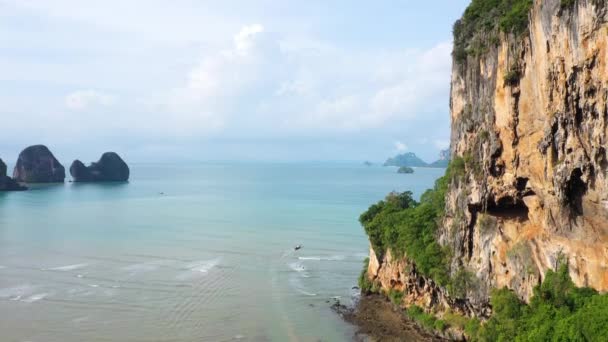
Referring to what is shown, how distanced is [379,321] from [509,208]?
12.4 metres

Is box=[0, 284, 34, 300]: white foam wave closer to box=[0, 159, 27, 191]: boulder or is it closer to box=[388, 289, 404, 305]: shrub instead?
box=[388, 289, 404, 305]: shrub

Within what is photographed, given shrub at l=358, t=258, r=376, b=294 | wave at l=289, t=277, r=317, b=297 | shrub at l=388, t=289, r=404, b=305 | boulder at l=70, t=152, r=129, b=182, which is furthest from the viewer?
boulder at l=70, t=152, r=129, b=182

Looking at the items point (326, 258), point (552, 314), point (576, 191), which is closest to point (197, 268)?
point (326, 258)

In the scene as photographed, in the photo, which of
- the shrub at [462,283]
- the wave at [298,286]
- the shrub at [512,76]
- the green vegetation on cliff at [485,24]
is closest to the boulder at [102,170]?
the wave at [298,286]

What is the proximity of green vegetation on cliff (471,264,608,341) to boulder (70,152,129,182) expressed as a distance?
149 m

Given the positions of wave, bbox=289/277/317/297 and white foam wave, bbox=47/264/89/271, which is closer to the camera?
wave, bbox=289/277/317/297

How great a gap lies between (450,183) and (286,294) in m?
16.7

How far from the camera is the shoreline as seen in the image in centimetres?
3306

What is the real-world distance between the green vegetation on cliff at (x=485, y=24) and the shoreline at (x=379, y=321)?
17.2 meters

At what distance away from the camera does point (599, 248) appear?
74.7ft

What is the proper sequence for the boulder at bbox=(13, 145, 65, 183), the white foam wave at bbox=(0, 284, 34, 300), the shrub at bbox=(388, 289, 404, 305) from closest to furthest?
the shrub at bbox=(388, 289, 404, 305)
the white foam wave at bbox=(0, 284, 34, 300)
the boulder at bbox=(13, 145, 65, 183)

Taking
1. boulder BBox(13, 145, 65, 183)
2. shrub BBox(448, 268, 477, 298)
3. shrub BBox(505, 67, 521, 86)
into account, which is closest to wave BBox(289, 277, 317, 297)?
shrub BBox(448, 268, 477, 298)

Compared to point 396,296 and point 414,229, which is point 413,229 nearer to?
point 414,229

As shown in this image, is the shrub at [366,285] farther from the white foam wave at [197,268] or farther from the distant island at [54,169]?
the distant island at [54,169]
